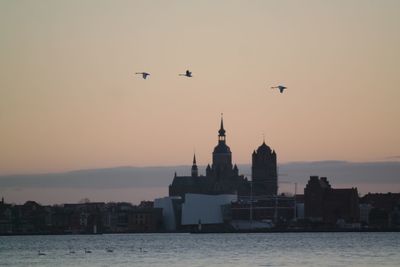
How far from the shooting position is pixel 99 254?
345ft

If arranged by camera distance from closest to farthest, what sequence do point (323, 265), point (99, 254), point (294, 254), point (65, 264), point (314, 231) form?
point (323, 265), point (65, 264), point (294, 254), point (99, 254), point (314, 231)

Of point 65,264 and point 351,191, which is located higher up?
point 351,191

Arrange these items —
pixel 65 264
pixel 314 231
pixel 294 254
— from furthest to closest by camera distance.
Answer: pixel 314 231 → pixel 294 254 → pixel 65 264

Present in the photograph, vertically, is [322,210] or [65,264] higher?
[322,210]

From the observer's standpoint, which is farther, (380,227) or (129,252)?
(380,227)

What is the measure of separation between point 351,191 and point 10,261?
107 m

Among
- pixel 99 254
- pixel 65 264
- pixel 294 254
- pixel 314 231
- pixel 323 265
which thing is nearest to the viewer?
pixel 323 265

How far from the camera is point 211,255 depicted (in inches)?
3903

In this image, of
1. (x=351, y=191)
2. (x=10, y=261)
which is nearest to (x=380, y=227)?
(x=351, y=191)

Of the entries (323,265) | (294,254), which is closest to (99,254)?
(294,254)

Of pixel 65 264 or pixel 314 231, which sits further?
pixel 314 231

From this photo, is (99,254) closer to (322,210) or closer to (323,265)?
(323,265)

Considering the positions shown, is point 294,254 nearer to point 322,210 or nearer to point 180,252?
point 180,252

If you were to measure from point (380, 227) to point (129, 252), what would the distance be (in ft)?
320
